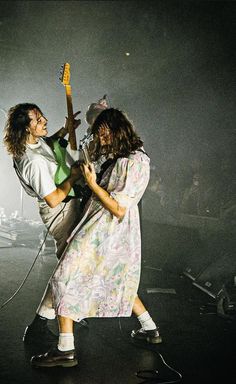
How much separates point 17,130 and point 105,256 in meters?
1.19

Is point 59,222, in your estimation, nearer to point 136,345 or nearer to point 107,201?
point 107,201

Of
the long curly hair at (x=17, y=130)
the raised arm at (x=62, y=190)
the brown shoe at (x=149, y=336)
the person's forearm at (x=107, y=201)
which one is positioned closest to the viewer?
the person's forearm at (x=107, y=201)

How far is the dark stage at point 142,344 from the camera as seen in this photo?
2703 millimetres

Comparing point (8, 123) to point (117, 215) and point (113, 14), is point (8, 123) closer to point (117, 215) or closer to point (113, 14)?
point (117, 215)

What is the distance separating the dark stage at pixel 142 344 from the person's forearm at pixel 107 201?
1141 millimetres

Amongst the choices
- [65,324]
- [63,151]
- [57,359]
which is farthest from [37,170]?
[57,359]

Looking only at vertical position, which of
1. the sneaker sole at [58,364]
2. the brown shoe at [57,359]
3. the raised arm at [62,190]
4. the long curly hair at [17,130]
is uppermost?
the long curly hair at [17,130]

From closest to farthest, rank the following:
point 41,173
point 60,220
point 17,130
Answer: point 41,173 → point 17,130 → point 60,220

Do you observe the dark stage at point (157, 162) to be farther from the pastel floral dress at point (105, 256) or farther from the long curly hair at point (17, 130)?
the long curly hair at point (17, 130)

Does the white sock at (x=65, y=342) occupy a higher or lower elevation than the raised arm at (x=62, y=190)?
lower

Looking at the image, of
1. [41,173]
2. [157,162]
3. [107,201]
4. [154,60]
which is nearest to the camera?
[107,201]

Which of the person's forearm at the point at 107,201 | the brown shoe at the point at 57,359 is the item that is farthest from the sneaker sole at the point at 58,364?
the person's forearm at the point at 107,201

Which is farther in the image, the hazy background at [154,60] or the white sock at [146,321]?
the hazy background at [154,60]

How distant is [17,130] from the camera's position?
3.02 meters
